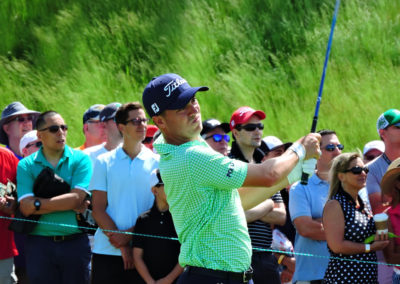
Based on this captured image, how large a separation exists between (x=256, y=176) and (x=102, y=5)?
10271mm

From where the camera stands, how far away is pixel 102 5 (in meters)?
13.8

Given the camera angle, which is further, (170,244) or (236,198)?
(170,244)

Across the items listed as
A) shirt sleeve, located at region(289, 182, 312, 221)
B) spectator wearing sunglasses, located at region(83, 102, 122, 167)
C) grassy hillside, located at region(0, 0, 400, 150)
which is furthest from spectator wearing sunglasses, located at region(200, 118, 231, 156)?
grassy hillside, located at region(0, 0, 400, 150)

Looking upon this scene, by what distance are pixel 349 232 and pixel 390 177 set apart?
0.68 metres

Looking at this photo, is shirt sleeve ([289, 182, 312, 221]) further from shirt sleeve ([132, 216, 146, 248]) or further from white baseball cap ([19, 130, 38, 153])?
white baseball cap ([19, 130, 38, 153])

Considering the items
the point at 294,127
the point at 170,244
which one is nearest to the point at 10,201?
the point at 170,244

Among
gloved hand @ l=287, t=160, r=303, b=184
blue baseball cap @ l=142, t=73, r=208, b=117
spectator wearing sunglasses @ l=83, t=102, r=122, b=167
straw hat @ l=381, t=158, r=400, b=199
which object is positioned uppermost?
blue baseball cap @ l=142, t=73, r=208, b=117

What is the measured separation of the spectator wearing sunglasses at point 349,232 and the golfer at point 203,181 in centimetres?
196

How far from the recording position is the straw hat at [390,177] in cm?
653

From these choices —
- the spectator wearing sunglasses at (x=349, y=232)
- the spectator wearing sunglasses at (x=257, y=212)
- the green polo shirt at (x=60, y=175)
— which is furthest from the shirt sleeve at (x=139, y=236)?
the spectator wearing sunglasses at (x=349, y=232)

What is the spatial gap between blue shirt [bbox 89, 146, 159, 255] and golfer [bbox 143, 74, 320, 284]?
263cm

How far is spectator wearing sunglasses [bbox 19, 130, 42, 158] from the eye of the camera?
8.05 m

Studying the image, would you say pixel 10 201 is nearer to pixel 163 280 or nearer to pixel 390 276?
pixel 163 280

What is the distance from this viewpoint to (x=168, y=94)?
4.32 m
